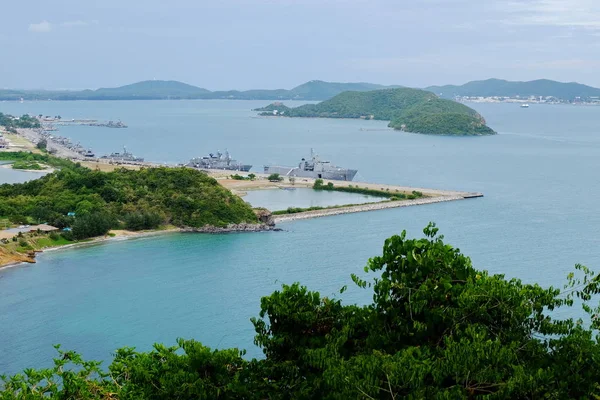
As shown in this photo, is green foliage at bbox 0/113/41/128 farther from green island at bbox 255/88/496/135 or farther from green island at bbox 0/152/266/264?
green island at bbox 0/152/266/264

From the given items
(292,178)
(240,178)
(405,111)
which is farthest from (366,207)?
(405,111)

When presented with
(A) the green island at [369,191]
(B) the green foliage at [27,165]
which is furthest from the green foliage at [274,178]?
(B) the green foliage at [27,165]

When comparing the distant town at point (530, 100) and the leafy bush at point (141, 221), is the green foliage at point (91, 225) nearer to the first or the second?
the leafy bush at point (141, 221)

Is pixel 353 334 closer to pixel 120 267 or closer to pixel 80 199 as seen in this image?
pixel 120 267

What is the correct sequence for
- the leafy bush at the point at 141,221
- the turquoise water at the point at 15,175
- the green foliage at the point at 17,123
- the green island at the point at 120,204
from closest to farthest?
the green island at the point at 120,204, the leafy bush at the point at 141,221, the turquoise water at the point at 15,175, the green foliage at the point at 17,123

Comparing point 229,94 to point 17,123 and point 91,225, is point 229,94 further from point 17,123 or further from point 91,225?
point 91,225

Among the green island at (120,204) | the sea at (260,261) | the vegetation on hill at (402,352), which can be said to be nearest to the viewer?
the vegetation on hill at (402,352)

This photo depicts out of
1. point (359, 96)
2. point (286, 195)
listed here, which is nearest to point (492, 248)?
point (286, 195)
